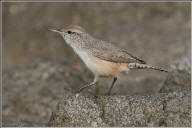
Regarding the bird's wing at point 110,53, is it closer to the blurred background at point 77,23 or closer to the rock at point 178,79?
the rock at point 178,79

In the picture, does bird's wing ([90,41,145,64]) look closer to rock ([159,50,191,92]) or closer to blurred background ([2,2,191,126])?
rock ([159,50,191,92])

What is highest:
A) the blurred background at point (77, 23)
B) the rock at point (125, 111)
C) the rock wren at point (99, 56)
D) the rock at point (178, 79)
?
the blurred background at point (77, 23)

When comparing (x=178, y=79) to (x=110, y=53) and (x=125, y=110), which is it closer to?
(x=110, y=53)

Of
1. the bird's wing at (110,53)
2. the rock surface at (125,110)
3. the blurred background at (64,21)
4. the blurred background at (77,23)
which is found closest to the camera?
the rock surface at (125,110)

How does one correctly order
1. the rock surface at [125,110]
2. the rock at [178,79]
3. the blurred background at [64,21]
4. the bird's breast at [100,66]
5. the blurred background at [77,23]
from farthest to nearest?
1. the blurred background at [64,21]
2. the blurred background at [77,23]
3. the rock at [178,79]
4. the bird's breast at [100,66]
5. the rock surface at [125,110]

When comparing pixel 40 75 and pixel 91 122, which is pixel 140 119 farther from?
pixel 40 75

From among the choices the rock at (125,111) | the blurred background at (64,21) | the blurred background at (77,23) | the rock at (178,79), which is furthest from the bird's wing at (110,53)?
the blurred background at (64,21)

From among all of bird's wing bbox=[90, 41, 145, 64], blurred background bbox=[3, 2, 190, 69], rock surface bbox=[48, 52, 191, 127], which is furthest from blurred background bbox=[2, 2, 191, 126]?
rock surface bbox=[48, 52, 191, 127]
